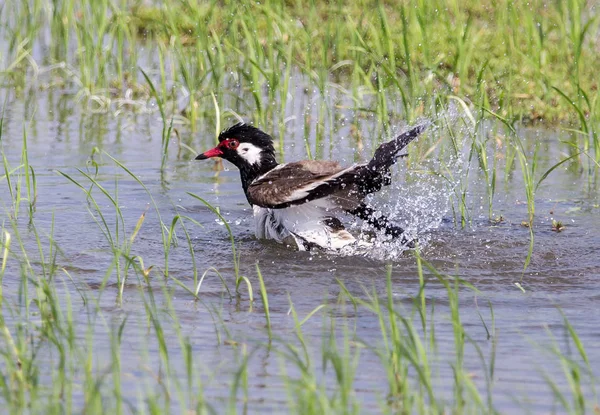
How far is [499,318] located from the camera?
186 inches

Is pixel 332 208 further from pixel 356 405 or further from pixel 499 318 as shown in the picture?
pixel 356 405

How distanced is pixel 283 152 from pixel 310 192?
2.51 meters

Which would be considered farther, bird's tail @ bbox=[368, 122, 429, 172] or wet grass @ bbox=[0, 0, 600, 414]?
bird's tail @ bbox=[368, 122, 429, 172]

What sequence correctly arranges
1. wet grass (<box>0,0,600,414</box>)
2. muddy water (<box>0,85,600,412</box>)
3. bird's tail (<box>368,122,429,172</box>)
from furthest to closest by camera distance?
bird's tail (<box>368,122,429,172</box>)
muddy water (<box>0,85,600,412</box>)
wet grass (<box>0,0,600,414</box>)

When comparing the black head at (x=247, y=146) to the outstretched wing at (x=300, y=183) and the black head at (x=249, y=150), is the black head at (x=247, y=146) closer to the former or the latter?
the black head at (x=249, y=150)

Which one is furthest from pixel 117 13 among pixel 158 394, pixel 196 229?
pixel 158 394

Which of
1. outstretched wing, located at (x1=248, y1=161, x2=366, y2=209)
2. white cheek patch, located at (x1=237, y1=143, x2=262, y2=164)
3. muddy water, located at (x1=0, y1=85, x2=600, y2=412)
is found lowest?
muddy water, located at (x1=0, y1=85, x2=600, y2=412)

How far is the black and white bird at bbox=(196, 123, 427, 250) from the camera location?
595 centimetres

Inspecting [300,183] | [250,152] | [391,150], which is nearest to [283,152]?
[250,152]

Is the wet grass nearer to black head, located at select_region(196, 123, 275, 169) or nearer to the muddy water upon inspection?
the muddy water

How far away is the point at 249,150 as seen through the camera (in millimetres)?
6953

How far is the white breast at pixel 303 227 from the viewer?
6.36 metres

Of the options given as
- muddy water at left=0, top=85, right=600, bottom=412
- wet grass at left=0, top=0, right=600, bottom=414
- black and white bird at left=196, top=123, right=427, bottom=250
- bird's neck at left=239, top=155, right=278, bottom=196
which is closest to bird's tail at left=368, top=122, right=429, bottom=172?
black and white bird at left=196, top=123, right=427, bottom=250

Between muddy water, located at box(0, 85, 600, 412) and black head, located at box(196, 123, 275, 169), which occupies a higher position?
black head, located at box(196, 123, 275, 169)
